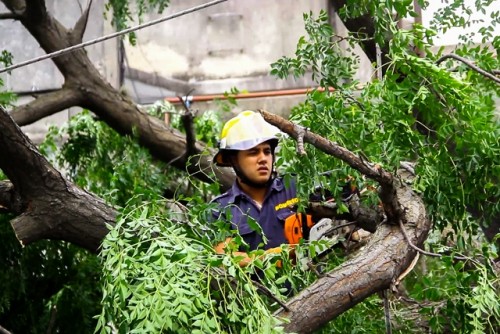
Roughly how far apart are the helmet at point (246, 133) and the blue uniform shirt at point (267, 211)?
0.70ft

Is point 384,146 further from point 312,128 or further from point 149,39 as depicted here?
point 149,39

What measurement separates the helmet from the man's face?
4 centimetres

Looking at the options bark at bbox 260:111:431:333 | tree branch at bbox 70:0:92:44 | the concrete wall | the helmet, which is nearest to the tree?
bark at bbox 260:111:431:333

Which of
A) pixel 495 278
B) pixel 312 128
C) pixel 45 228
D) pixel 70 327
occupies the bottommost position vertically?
pixel 70 327

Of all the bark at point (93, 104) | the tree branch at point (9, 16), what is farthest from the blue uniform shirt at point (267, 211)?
the tree branch at point (9, 16)

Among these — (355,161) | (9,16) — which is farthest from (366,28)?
(9,16)

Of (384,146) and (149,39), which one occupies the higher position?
(149,39)

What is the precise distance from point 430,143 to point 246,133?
1.22 meters

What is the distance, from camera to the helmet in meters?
4.96

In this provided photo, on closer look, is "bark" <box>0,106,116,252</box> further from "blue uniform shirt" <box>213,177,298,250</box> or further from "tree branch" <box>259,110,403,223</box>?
"tree branch" <box>259,110,403,223</box>

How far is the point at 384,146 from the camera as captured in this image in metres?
3.88

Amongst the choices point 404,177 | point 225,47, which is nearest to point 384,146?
point 404,177

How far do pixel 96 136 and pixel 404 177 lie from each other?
2883 mm

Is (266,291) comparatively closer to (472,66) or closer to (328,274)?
(328,274)
